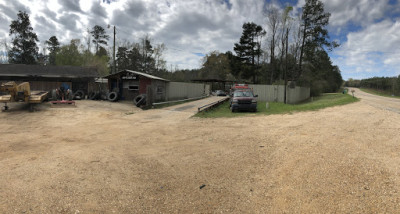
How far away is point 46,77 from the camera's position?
26.0 metres

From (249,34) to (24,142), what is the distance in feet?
136

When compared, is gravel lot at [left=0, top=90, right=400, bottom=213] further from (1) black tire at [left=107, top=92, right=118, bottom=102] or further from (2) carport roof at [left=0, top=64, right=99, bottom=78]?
(2) carport roof at [left=0, top=64, right=99, bottom=78]

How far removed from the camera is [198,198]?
11.2 ft

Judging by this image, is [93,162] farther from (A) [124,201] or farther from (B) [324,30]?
(B) [324,30]

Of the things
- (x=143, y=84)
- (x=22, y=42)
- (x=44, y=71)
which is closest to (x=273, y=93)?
(x=143, y=84)

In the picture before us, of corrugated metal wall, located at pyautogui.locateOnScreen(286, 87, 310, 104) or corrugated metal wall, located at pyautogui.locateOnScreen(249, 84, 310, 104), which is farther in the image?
corrugated metal wall, located at pyautogui.locateOnScreen(286, 87, 310, 104)

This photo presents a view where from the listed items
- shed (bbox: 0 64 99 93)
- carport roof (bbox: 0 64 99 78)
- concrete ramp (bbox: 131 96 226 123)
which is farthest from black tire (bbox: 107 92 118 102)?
carport roof (bbox: 0 64 99 78)

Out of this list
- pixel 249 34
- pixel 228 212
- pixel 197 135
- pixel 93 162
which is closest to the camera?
pixel 228 212

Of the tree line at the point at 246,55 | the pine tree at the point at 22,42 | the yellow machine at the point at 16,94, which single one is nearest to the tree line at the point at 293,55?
the tree line at the point at 246,55

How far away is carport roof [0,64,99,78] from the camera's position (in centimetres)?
2620

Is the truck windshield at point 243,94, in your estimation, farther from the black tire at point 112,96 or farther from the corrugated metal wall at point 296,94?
the black tire at point 112,96

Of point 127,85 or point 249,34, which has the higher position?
point 249,34

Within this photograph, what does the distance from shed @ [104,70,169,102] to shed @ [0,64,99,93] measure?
6.52 meters

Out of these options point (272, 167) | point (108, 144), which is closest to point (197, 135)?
point (108, 144)
